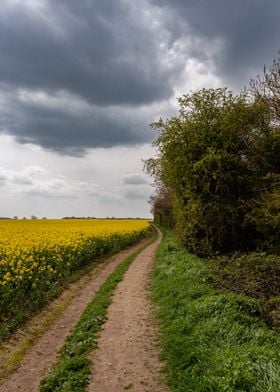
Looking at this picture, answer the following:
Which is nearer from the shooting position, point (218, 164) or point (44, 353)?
point (44, 353)

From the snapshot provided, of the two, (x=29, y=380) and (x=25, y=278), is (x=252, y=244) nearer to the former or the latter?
(x=25, y=278)

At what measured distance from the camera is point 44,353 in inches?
387

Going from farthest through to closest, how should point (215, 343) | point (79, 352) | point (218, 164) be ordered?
point (218, 164) → point (79, 352) → point (215, 343)

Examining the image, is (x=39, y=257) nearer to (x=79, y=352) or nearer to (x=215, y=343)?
(x=79, y=352)

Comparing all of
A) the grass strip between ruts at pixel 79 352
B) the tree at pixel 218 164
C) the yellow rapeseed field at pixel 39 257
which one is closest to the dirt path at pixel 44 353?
the grass strip between ruts at pixel 79 352

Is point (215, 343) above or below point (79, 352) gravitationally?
above

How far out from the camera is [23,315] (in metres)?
12.2

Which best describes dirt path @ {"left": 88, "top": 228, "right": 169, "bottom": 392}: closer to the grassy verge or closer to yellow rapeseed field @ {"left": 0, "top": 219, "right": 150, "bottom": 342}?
the grassy verge

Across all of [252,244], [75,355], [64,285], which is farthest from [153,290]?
[252,244]

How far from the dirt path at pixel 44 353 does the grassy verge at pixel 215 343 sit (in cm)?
256

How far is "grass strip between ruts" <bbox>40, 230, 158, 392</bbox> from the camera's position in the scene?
7.57 metres

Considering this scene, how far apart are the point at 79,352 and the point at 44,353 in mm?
1119

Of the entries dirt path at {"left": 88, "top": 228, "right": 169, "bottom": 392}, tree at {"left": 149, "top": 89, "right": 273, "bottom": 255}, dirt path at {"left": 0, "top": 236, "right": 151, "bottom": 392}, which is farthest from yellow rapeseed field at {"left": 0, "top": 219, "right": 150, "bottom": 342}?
tree at {"left": 149, "top": 89, "right": 273, "bottom": 255}

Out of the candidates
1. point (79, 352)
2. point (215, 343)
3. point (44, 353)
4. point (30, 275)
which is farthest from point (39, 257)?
point (215, 343)
